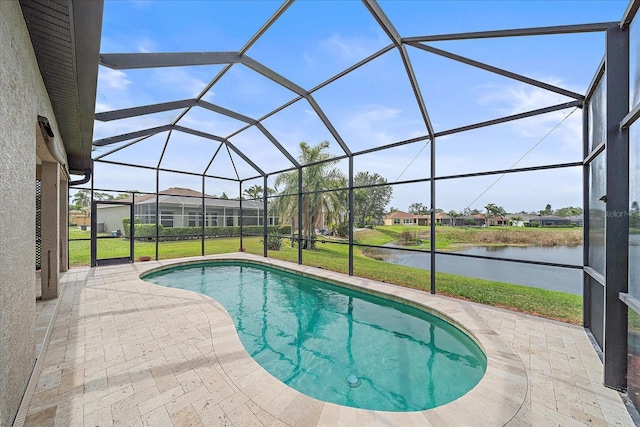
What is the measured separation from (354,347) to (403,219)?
5399 millimetres

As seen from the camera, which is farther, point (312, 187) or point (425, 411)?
point (312, 187)

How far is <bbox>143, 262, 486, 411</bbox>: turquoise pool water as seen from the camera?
3211 mm

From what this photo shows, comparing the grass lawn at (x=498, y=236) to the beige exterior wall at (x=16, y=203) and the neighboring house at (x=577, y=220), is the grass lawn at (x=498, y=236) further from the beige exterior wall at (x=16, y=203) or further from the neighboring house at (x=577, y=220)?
the beige exterior wall at (x=16, y=203)

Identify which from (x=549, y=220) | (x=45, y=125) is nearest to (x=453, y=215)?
(x=549, y=220)

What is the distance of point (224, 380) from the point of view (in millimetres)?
2762

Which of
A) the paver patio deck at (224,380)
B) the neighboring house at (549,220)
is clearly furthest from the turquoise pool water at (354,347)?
the neighboring house at (549,220)

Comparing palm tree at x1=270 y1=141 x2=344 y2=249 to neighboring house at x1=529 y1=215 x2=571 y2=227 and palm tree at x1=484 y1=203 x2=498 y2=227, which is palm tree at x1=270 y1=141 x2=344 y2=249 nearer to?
palm tree at x1=484 y1=203 x2=498 y2=227

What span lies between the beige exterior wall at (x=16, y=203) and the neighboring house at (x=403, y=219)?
279 inches

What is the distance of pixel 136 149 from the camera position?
27.9 feet

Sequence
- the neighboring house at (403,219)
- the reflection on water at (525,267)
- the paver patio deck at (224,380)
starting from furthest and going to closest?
the neighboring house at (403,219) < the reflection on water at (525,267) < the paver patio deck at (224,380)

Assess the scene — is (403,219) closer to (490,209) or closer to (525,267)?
(490,209)

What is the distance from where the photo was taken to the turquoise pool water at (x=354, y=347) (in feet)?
10.5

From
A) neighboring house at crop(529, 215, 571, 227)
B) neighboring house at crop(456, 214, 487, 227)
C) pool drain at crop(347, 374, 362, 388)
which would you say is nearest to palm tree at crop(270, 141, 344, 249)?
neighboring house at crop(456, 214, 487, 227)

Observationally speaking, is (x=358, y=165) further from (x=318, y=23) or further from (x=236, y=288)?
(x=236, y=288)
